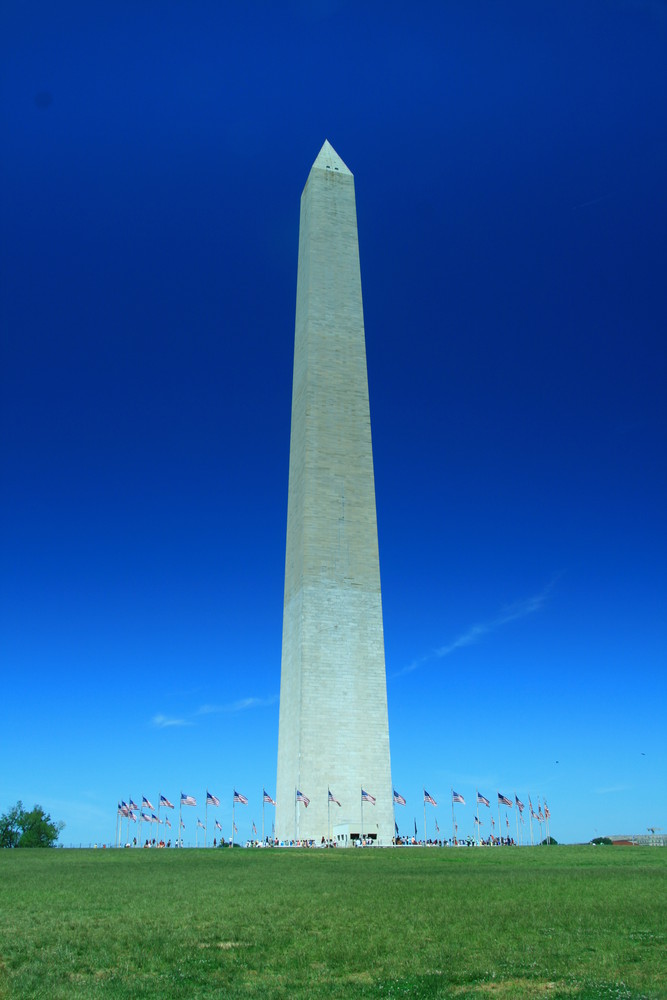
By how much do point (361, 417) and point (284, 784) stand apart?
21.2 meters

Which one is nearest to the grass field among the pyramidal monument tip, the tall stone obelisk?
the tall stone obelisk

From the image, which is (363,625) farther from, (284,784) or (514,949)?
(514,949)

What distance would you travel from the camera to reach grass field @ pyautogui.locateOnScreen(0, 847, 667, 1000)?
10059 mm

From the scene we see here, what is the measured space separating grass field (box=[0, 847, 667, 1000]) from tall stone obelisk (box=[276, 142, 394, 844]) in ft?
68.4

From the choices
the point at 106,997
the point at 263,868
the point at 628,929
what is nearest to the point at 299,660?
the point at 263,868

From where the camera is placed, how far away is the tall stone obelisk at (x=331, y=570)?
44.0 metres

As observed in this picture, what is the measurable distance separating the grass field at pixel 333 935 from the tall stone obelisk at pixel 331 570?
20833 mm

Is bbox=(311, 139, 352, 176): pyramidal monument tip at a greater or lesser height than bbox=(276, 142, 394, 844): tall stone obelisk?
greater

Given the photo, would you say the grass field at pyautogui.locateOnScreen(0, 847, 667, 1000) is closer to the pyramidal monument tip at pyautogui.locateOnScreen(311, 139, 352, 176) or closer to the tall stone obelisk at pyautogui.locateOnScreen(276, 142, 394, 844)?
the tall stone obelisk at pyautogui.locateOnScreen(276, 142, 394, 844)

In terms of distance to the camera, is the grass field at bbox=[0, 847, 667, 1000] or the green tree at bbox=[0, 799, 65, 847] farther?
the green tree at bbox=[0, 799, 65, 847]

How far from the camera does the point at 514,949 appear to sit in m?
11.8

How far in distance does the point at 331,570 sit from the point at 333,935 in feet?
112

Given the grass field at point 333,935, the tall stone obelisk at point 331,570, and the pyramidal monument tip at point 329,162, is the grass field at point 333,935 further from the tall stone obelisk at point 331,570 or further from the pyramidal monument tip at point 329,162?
the pyramidal monument tip at point 329,162

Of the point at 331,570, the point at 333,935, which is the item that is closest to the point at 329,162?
the point at 331,570
